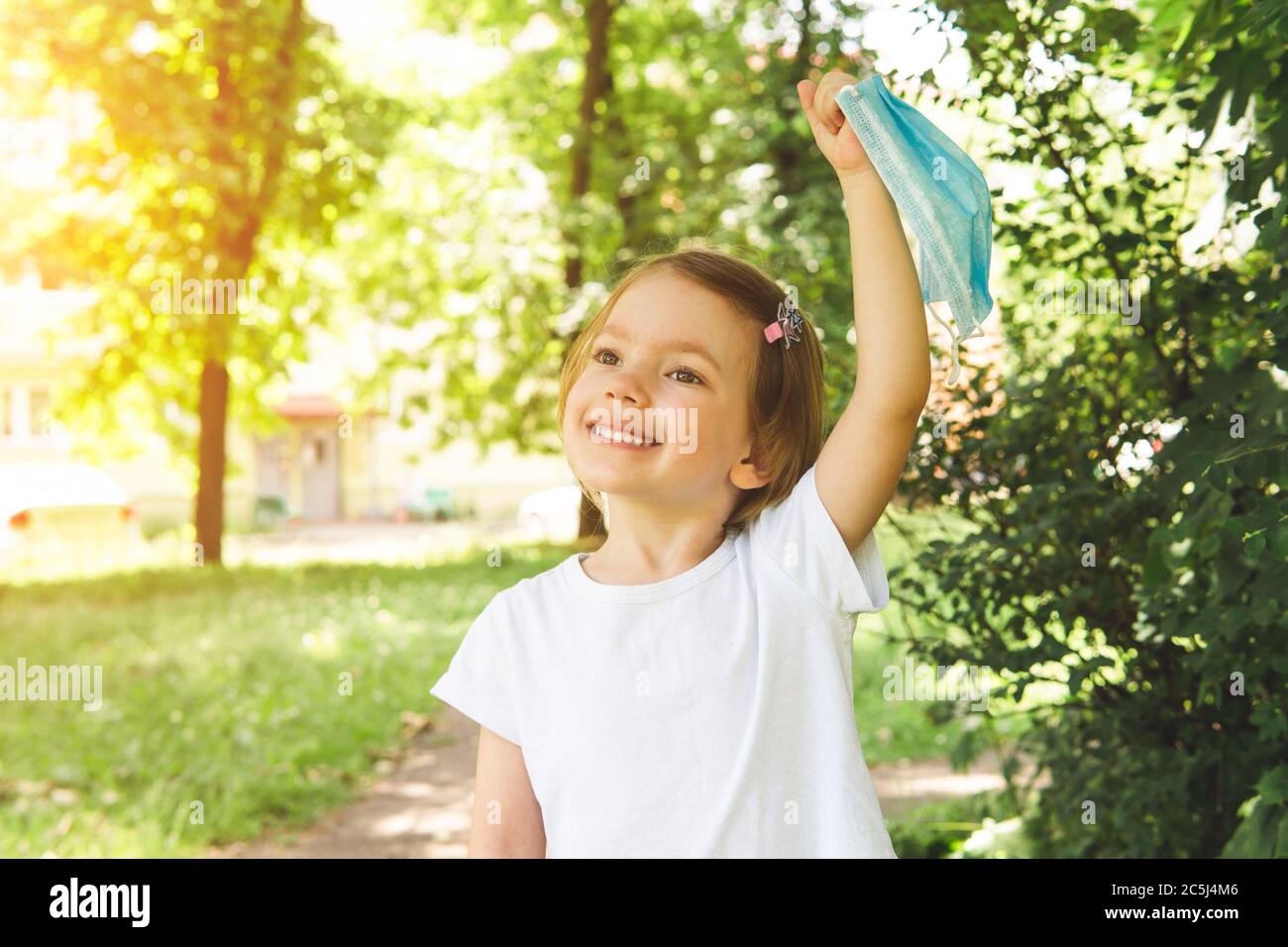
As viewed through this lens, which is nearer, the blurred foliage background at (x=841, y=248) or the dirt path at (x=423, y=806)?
the blurred foliage background at (x=841, y=248)

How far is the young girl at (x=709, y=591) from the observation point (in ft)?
4.97

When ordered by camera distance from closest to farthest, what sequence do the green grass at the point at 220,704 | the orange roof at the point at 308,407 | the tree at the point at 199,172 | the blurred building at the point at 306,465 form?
the green grass at the point at 220,704
the tree at the point at 199,172
the blurred building at the point at 306,465
the orange roof at the point at 308,407

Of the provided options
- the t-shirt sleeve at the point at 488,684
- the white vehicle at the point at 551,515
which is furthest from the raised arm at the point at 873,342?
the white vehicle at the point at 551,515

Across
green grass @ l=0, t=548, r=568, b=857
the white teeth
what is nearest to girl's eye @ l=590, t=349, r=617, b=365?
the white teeth

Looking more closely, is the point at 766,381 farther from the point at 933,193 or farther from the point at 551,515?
the point at 551,515

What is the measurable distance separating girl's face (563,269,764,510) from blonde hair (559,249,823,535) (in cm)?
2

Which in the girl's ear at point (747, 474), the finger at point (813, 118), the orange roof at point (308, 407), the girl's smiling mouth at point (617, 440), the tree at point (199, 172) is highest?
the tree at point (199, 172)

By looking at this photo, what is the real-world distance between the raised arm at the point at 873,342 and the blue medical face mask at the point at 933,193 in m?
0.03

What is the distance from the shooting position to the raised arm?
148cm

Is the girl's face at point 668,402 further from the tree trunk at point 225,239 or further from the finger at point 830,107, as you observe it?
the tree trunk at point 225,239

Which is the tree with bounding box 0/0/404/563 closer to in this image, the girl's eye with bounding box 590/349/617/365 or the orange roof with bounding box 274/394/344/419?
the girl's eye with bounding box 590/349/617/365
